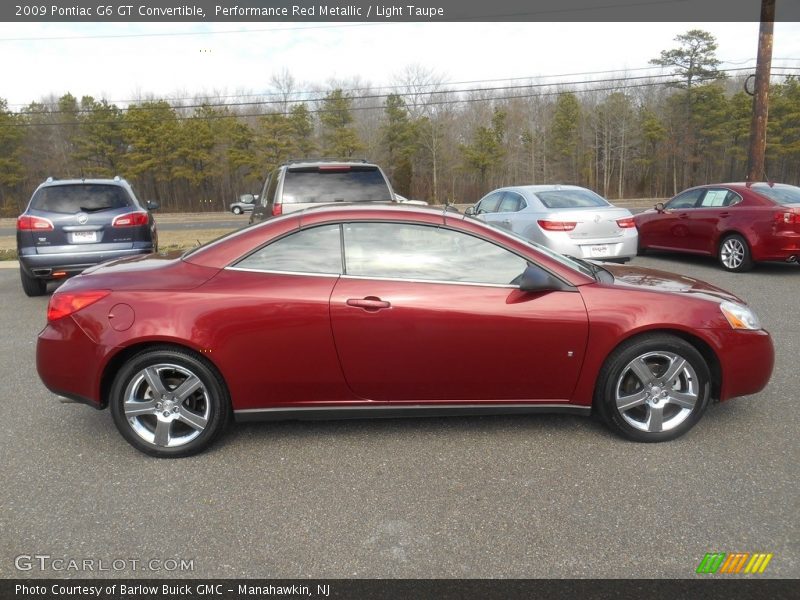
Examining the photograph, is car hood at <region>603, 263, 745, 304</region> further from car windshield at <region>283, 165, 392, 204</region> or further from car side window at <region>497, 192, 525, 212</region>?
car side window at <region>497, 192, 525, 212</region>

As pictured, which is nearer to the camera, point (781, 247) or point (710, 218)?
point (781, 247)

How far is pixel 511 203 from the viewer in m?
10.3

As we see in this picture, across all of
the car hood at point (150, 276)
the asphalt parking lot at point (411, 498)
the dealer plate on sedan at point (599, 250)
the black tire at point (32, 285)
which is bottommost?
the asphalt parking lot at point (411, 498)

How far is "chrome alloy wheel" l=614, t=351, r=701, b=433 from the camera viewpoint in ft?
11.5

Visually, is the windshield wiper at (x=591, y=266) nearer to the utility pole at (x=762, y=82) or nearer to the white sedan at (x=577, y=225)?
the white sedan at (x=577, y=225)

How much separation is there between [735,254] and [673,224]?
144cm

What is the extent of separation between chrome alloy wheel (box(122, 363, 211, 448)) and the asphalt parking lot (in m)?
0.16

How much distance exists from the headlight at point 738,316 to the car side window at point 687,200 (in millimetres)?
7582

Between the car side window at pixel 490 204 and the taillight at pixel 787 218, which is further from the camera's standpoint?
the car side window at pixel 490 204

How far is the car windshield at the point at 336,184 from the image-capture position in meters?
7.38

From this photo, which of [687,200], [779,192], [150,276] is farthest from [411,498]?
[687,200]

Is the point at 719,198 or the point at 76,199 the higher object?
the point at 76,199

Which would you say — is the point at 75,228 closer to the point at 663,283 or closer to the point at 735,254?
the point at 663,283

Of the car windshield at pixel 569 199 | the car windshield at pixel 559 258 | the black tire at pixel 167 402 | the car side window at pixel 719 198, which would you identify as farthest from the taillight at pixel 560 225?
the black tire at pixel 167 402
